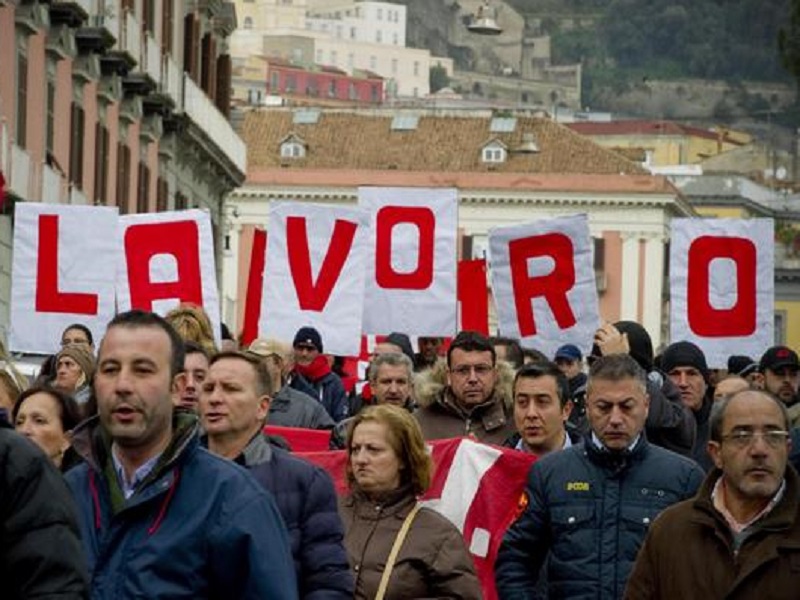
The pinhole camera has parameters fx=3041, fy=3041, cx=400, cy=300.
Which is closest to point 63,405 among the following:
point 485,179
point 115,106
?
point 115,106

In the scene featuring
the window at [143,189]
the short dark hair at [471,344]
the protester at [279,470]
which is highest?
the window at [143,189]

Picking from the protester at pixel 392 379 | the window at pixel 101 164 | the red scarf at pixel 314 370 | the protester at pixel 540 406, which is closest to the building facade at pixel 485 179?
the window at pixel 101 164

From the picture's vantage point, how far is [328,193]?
96.5m

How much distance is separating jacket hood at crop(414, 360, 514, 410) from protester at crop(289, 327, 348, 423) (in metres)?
3.10

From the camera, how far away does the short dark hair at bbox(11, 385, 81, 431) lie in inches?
390

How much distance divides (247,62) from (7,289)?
15097 cm

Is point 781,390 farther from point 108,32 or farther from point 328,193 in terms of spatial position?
point 328,193

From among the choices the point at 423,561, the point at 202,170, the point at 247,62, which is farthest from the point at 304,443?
the point at 247,62

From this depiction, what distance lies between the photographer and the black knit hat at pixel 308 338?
16469mm

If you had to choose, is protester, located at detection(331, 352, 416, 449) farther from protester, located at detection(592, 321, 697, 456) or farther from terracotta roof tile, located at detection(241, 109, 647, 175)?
terracotta roof tile, located at detection(241, 109, 647, 175)

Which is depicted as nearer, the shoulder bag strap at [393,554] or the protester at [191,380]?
the shoulder bag strap at [393,554]

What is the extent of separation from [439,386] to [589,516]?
271 cm

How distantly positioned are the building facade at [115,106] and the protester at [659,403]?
18.2 m

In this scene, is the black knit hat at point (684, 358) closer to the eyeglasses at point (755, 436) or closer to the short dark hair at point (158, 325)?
the eyeglasses at point (755, 436)
